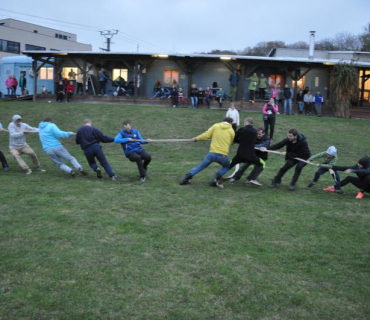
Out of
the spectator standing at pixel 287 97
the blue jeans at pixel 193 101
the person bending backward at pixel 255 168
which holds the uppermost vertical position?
the spectator standing at pixel 287 97

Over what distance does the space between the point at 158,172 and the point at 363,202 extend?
17.8 feet

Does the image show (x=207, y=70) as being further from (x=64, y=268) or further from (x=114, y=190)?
(x=64, y=268)

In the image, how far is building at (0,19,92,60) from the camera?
163 ft

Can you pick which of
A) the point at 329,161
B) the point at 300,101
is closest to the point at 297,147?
the point at 329,161

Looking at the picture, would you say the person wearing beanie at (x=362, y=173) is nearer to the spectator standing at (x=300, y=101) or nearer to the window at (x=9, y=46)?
the spectator standing at (x=300, y=101)

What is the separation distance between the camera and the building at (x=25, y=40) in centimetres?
A: 4956

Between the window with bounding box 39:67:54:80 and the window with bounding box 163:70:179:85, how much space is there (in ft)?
30.9

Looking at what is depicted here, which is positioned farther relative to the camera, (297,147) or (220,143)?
(297,147)

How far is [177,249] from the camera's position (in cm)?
563

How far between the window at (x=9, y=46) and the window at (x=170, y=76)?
32.0 metres

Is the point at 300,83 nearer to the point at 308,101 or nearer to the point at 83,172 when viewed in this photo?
the point at 308,101

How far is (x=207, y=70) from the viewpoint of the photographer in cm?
2683

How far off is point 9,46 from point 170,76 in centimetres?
3271

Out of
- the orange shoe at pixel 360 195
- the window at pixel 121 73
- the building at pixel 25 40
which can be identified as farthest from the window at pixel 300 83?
the building at pixel 25 40
